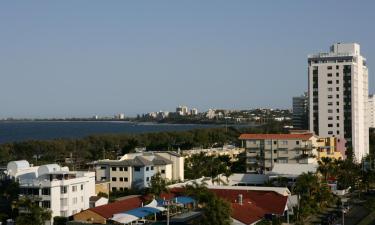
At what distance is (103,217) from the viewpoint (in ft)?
135

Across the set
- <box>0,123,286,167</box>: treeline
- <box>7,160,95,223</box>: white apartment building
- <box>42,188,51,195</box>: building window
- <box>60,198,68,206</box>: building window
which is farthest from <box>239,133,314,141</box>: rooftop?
<box>42,188,51,195</box>: building window

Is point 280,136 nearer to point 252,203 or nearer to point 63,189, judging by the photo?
point 252,203

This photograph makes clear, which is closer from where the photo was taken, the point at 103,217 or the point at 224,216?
the point at 224,216

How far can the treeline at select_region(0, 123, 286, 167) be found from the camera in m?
87.9

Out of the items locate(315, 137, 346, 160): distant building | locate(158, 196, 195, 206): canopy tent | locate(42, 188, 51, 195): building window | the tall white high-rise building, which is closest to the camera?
locate(42, 188, 51, 195): building window

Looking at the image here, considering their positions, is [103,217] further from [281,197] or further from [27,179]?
[281,197]

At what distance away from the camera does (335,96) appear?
87.4 metres

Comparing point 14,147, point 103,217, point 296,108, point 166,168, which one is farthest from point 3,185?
point 296,108

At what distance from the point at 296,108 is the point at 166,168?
106m

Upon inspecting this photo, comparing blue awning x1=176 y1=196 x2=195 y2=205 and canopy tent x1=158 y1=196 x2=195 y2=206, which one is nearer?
canopy tent x1=158 y1=196 x2=195 y2=206

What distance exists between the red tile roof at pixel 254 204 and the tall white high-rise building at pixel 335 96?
126 ft

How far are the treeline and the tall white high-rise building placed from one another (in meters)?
22.2

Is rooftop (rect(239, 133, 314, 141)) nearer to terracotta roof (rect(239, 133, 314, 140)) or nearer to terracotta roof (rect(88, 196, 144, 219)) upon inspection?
terracotta roof (rect(239, 133, 314, 140))

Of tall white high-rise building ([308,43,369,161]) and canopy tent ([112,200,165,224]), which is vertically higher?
tall white high-rise building ([308,43,369,161])
